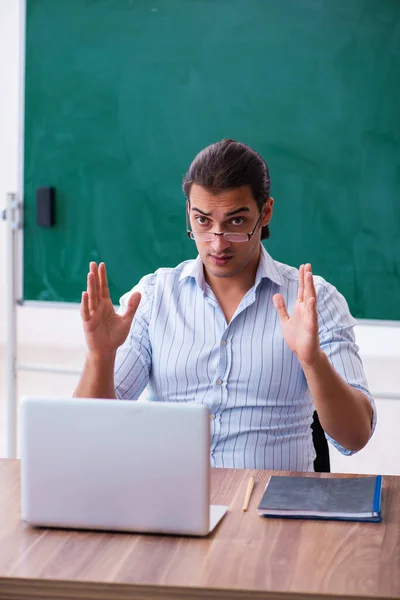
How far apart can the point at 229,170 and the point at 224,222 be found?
0.39ft

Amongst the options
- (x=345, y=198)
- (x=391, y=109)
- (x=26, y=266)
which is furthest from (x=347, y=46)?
(x=26, y=266)

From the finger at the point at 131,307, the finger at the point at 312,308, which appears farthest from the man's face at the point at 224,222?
the finger at the point at 312,308

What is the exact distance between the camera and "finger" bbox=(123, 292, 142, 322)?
1.93 metres

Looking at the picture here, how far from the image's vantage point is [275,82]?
2994 millimetres

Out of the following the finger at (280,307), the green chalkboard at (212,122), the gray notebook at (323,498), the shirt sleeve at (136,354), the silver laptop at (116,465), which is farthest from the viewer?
the green chalkboard at (212,122)

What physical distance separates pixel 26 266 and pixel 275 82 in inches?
44.5

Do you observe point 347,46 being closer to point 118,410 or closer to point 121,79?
point 121,79

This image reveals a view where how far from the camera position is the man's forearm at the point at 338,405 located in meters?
1.77

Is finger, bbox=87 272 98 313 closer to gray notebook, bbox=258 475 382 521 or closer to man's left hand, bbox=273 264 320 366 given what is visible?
man's left hand, bbox=273 264 320 366

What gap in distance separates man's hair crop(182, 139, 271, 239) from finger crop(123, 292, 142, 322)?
29cm

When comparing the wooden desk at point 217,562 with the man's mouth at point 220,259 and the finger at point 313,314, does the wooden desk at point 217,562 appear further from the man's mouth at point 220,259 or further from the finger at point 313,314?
the man's mouth at point 220,259

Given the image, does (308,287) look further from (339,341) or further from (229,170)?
(229,170)

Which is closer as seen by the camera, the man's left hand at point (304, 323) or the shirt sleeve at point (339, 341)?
the man's left hand at point (304, 323)

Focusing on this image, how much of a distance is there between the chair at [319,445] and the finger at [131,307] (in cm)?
50
